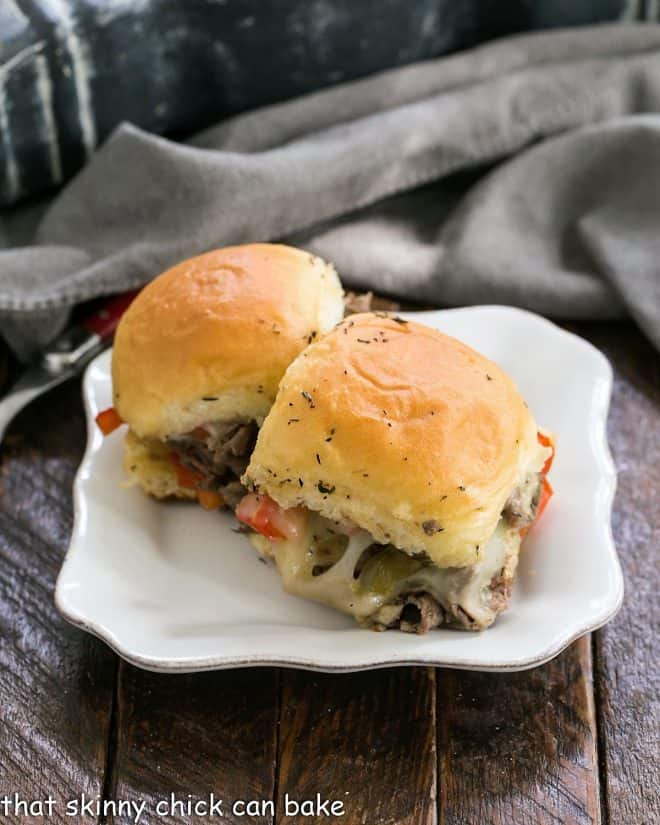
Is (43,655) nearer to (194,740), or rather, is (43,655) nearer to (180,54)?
(194,740)

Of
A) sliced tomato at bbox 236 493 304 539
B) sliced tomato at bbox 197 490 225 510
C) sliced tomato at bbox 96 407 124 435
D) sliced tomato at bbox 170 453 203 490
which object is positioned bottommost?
sliced tomato at bbox 197 490 225 510

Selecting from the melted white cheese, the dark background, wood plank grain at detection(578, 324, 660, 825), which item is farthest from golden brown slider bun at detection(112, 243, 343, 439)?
the dark background

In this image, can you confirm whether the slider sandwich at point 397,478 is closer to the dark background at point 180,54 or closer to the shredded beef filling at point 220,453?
the shredded beef filling at point 220,453

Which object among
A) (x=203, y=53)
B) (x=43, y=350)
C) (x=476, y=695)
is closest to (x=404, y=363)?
(x=476, y=695)

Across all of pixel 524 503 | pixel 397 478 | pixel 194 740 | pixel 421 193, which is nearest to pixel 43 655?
pixel 194 740

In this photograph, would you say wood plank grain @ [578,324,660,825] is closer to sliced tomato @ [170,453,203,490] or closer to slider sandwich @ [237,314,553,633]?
slider sandwich @ [237,314,553,633]

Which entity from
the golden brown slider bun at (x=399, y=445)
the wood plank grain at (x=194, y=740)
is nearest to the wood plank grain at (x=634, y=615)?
the golden brown slider bun at (x=399, y=445)

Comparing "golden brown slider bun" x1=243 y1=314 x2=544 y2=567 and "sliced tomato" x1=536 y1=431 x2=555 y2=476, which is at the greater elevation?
"golden brown slider bun" x1=243 y1=314 x2=544 y2=567

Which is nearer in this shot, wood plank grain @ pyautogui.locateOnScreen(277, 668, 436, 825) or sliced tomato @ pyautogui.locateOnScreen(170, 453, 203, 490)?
wood plank grain @ pyautogui.locateOnScreen(277, 668, 436, 825)
